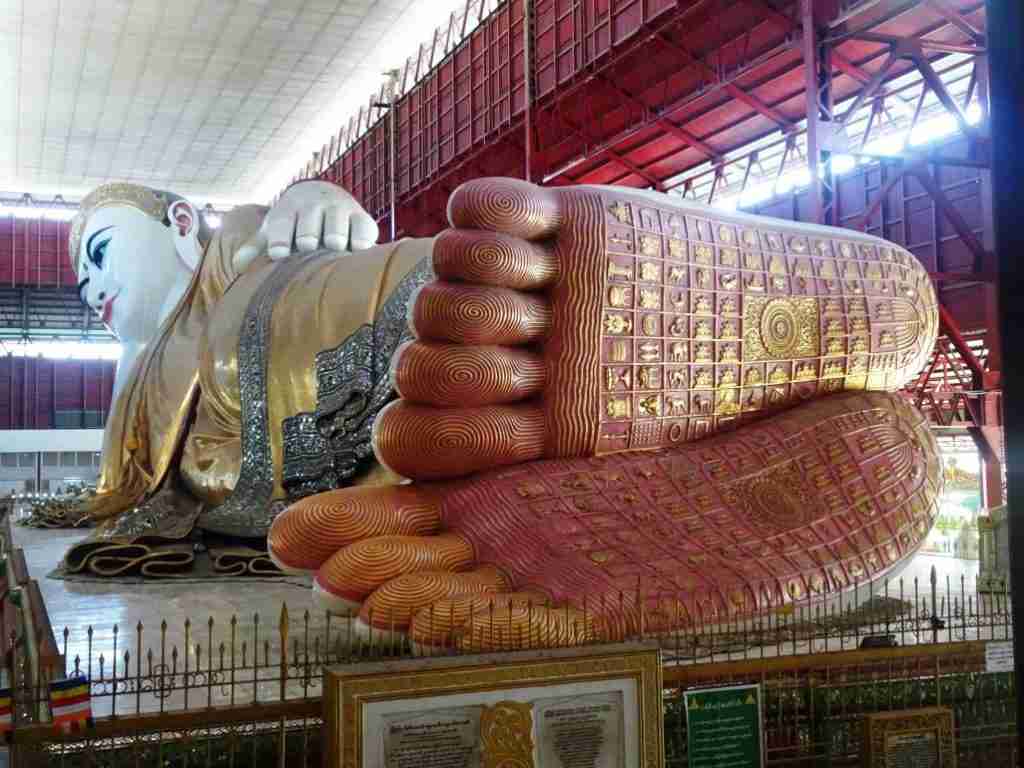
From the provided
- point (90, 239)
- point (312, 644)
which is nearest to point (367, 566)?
point (312, 644)

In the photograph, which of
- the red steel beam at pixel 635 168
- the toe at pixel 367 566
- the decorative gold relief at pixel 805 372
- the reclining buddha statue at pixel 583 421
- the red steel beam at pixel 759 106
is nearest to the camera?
the toe at pixel 367 566

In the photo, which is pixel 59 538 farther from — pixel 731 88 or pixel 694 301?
pixel 731 88

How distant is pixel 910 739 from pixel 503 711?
1.10m

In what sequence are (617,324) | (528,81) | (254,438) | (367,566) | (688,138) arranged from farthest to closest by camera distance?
(688,138) < (528,81) < (254,438) < (617,324) < (367,566)

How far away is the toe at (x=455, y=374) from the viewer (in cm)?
312

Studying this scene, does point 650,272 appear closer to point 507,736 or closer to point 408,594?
point 408,594

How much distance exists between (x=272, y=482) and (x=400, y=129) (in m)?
9.63

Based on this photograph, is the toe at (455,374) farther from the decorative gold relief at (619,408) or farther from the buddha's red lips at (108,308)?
the buddha's red lips at (108,308)

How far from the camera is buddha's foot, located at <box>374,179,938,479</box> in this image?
10.4 feet

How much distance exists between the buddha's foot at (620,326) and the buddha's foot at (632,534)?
4.3 inches

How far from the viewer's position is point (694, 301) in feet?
11.8

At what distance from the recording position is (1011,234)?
830mm

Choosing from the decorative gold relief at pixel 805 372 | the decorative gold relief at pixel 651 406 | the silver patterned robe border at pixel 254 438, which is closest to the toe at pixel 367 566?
the decorative gold relief at pixel 651 406

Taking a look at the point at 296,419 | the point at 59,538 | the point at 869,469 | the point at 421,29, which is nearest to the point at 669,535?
the point at 869,469
